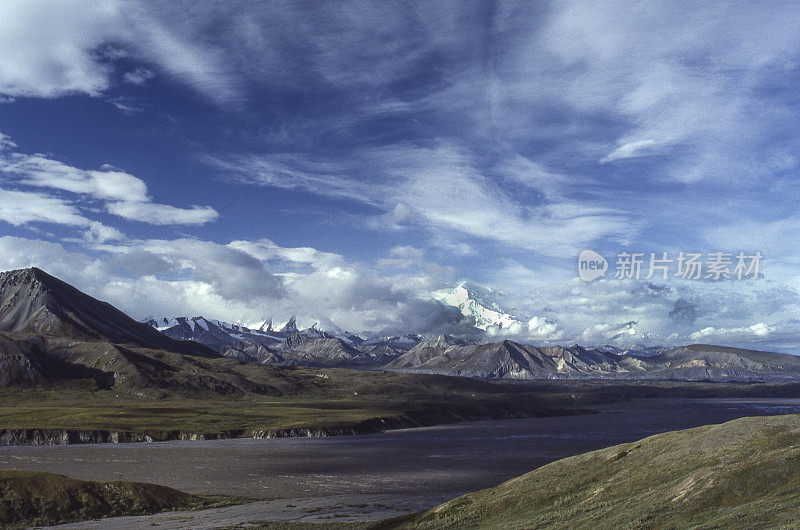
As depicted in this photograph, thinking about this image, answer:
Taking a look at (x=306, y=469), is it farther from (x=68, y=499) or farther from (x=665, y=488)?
(x=665, y=488)

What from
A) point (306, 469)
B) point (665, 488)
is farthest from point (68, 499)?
point (665, 488)

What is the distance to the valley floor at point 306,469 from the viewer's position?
270 feet

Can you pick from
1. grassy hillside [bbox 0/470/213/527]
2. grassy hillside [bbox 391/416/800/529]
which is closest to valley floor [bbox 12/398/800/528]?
grassy hillside [bbox 0/470/213/527]

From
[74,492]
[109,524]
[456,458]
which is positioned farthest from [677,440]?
[456,458]

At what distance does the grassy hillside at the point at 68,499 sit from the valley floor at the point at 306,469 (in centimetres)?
439

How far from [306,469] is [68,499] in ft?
200

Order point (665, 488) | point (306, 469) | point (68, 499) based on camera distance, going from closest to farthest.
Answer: point (665, 488), point (68, 499), point (306, 469)

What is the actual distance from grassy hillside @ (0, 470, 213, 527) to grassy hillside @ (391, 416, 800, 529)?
140ft

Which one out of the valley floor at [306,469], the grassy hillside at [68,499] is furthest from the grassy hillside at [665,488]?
the grassy hillside at [68,499]

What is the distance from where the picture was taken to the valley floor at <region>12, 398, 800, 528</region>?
82.3m

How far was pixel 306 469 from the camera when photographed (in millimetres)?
134125

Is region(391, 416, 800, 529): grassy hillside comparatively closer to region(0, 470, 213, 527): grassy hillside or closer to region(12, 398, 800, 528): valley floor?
region(12, 398, 800, 528): valley floor

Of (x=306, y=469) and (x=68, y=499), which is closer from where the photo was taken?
(x=68, y=499)

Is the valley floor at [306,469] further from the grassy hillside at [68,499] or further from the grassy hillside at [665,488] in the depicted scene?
the grassy hillside at [665,488]
